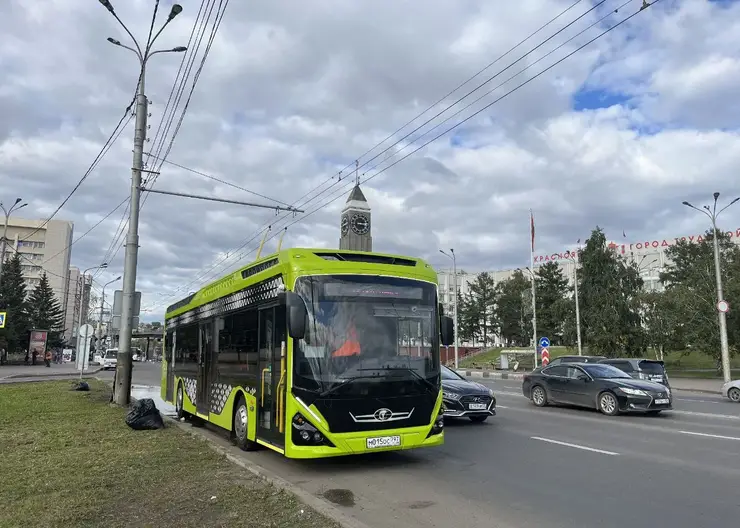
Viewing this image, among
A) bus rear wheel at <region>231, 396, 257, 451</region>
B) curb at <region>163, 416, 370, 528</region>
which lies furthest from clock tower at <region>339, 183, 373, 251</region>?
curb at <region>163, 416, 370, 528</region>

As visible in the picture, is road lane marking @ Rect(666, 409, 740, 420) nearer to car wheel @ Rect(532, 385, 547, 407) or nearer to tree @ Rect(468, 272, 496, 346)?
car wheel @ Rect(532, 385, 547, 407)

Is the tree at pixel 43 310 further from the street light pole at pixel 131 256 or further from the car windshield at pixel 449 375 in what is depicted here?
the car windshield at pixel 449 375

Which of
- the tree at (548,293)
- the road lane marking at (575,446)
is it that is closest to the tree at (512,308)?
the tree at (548,293)

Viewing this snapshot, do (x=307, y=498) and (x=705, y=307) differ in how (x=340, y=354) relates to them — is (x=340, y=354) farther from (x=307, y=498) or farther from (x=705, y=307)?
(x=705, y=307)

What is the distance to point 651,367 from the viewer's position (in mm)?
21938

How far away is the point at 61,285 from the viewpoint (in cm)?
11631

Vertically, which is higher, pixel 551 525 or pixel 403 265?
pixel 403 265

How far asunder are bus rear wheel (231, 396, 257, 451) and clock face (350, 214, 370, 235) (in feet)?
63.1

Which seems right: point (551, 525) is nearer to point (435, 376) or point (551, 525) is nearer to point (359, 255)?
point (435, 376)

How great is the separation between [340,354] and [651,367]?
18.0 meters

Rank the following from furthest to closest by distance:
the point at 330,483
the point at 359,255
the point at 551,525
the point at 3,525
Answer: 1. the point at 359,255
2. the point at 330,483
3. the point at 551,525
4. the point at 3,525

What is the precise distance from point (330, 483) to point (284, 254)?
3.26 metres

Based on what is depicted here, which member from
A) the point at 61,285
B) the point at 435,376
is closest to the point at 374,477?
the point at 435,376

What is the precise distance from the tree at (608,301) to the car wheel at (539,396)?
34.2 meters
